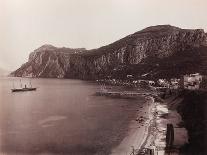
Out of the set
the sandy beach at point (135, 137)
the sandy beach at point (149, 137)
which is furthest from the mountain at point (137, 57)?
the sandy beach at point (135, 137)

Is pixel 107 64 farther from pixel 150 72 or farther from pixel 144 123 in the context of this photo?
pixel 144 123

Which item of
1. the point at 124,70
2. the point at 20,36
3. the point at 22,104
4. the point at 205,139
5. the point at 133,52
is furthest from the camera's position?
the point at 124,70

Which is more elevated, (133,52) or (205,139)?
(133,52)

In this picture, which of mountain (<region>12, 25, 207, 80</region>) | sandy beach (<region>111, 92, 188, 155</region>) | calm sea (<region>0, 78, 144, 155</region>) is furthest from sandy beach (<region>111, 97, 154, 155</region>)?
mountain (<region>12, 25, 207, 80</region>)

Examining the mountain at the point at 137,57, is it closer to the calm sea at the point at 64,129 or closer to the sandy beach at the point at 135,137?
the sandy beach at the point at 135,137

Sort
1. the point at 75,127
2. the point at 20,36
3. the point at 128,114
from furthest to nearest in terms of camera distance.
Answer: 1. the point at 128,114
2. the point at 75,127
3. the point at 20,36

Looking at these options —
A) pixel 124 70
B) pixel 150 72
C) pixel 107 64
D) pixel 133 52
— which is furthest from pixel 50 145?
pixel 107 64

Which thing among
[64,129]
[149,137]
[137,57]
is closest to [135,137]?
[149,137]

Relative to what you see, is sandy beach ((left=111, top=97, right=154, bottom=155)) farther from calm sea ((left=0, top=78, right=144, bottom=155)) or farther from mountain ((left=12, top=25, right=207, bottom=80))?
mountain ((left=12, top=25, right=207, bottom=80))
